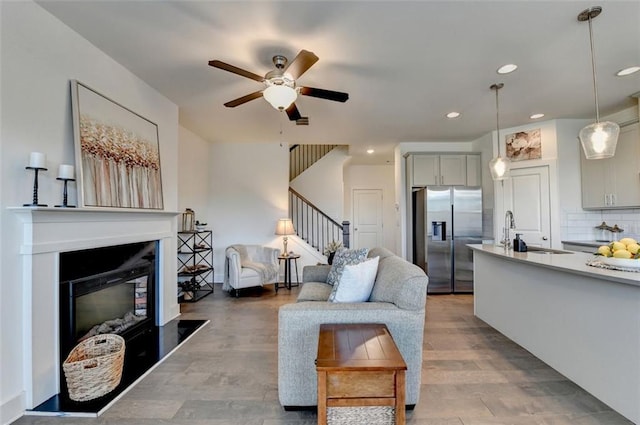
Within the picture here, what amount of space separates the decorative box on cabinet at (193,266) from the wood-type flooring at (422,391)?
151 cm

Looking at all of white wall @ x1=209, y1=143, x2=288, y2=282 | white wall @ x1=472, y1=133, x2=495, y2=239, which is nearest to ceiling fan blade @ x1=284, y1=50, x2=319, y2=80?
white wall @ x1=209, y1=143, x2=288, y2=282

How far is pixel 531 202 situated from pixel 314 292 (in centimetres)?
391

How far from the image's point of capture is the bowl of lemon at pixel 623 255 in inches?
77.3

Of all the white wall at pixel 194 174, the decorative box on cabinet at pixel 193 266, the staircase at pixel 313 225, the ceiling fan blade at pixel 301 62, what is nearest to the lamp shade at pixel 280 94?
the ceiling fan blade at pixel 301 62

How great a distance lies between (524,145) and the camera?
15.3 feet

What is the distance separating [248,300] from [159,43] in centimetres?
346

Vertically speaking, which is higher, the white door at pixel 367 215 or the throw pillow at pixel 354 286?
the white door at pixel 367 215

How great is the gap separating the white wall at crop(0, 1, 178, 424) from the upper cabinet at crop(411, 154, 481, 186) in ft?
15.2

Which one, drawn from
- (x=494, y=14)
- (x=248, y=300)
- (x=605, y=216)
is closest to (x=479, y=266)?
(x=605, y=216)

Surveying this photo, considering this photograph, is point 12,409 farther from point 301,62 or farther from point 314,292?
point 301,62

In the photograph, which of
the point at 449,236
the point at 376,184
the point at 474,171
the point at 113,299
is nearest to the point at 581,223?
the point at 474,171

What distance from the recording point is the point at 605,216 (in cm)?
429

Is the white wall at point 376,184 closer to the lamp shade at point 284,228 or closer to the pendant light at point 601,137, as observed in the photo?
the lamp shade at point 284,228

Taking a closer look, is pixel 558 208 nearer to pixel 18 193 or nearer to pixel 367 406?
pixel 367 406
